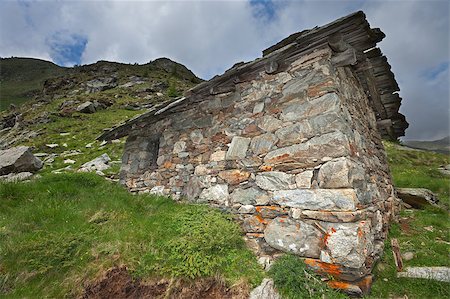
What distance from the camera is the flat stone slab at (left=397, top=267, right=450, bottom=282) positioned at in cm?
333

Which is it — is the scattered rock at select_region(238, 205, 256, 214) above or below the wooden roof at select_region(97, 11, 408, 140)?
below

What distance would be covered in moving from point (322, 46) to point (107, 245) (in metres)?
4.56

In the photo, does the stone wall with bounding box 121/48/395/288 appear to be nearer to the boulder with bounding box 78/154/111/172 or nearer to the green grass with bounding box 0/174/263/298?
the green grass with bounding box 0/174/263/298

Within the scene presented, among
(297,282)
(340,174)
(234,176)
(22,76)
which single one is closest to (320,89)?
(340,174)

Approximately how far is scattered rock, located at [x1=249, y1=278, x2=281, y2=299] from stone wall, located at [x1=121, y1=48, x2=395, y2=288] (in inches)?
17.6

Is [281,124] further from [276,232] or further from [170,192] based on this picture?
[170,192]

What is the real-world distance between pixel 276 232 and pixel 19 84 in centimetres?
7950

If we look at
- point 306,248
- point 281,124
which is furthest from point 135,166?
point 306,248

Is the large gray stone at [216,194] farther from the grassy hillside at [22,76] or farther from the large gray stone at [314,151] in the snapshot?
the grassy hillside at [22,76]

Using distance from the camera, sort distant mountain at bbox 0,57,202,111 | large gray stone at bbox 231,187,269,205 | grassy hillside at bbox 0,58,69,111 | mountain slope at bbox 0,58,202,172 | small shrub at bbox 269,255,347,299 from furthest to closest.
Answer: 1. grassy hillside at bbox 0,58,69,111
2. distant mountain at bbox 0,57,202,111
3. mountain slope at bbox 0,58,202,172
4. large gray stone at bbox 231,187,269,205
5. small shrub at bbox 269,255,347,299

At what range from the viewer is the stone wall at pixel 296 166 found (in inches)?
→ 125

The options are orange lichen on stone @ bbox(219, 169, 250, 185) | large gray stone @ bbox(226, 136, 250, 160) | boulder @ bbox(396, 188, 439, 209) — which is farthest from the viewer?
boulder @ bbox(396, 188, 439, 209)

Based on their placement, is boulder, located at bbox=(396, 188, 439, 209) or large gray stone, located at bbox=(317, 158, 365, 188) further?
boulder, located at bbox=(396, 188, 439, 209)

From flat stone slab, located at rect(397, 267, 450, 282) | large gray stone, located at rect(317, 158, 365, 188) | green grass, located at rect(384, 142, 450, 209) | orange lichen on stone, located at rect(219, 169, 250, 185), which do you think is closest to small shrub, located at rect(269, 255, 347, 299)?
large gray stone, located at rect(317, 158, 365, 188)
